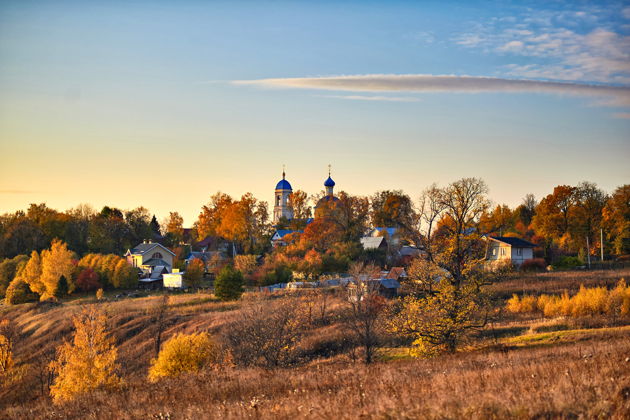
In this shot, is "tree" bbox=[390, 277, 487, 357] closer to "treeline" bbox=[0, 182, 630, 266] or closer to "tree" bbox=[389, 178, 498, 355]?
"tree" bbox=[389, 178, 498, 355]

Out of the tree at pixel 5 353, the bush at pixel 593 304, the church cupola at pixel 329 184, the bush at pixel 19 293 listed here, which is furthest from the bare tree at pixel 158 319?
the church cupola at pixel 329 184

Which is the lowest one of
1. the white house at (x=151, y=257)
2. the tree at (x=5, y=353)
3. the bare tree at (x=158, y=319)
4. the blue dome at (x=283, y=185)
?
the tree at (x=5, y=353)

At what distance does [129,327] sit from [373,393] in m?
38.5

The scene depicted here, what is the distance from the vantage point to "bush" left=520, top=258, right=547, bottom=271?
197ft

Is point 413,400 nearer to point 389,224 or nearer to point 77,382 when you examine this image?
point 77,382

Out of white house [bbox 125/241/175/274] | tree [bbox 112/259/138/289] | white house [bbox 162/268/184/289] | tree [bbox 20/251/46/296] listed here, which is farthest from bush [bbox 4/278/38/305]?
white house [bbox 162/268/184/289]

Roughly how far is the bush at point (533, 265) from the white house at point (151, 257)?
143 feet

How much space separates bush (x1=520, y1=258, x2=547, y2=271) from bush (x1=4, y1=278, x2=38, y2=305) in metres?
56.0

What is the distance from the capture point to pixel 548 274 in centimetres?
5362

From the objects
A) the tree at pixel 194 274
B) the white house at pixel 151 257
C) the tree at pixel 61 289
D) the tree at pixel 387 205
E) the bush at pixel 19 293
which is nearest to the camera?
the tree at pixel 194 274

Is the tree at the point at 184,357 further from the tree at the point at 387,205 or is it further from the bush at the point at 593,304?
the tree at the point at 387,205

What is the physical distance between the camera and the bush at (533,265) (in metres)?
60.0

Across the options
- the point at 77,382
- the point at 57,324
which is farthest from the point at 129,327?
the point at 77,382

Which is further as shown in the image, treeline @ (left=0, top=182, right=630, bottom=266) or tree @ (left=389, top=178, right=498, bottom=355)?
treeline @ (left=0, top=182, right=630, bottom=266)
